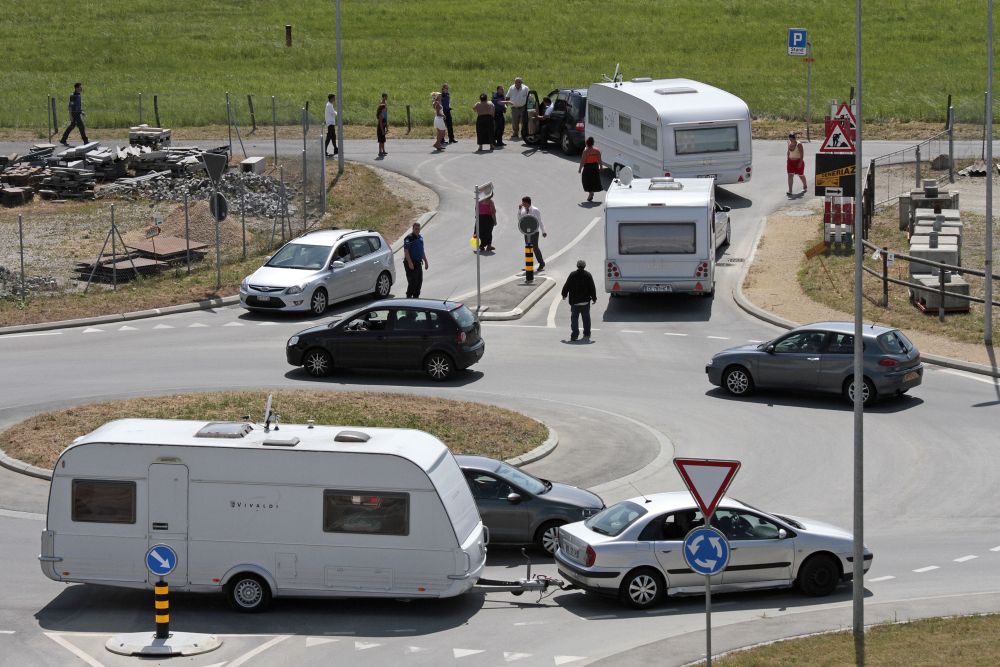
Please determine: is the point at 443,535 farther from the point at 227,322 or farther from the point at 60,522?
the point at 227,322

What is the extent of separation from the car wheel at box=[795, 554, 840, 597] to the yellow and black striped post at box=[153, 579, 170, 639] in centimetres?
730

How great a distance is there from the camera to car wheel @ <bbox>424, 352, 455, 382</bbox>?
93.2 ft

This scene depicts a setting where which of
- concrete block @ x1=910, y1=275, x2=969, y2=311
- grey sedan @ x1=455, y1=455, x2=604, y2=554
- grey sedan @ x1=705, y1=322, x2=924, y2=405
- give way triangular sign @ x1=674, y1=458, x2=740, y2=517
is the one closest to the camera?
give way triangular sign @ x1=674, y1=458, x2=740, y2=517

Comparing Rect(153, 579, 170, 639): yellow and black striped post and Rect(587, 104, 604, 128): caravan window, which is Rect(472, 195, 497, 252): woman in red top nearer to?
Rect(587, 104, 604, 128): caravan window

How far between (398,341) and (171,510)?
1157 centimetres

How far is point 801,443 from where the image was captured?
2438cm

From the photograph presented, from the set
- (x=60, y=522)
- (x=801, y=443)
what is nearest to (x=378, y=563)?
(x=60, y=522)

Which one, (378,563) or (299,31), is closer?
(378,563)

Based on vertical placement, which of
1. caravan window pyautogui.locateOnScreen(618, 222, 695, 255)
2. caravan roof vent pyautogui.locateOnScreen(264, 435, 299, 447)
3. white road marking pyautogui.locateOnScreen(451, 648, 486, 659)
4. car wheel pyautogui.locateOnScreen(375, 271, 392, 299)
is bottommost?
white road marking pyautogui.locateOnScreen(451, 648, 486, 659)

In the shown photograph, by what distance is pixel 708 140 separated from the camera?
1647 inches

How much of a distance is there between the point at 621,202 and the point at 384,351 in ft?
25.6

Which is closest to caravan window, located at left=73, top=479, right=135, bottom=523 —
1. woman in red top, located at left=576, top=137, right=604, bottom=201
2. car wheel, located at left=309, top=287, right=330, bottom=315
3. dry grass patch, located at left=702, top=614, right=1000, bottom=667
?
dry grass patch, located at left=702, top=614, right=1000, bottom=667

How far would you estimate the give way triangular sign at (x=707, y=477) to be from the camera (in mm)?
14000

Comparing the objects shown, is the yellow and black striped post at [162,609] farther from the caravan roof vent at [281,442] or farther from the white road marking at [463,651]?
the white road marking at [463,651]
